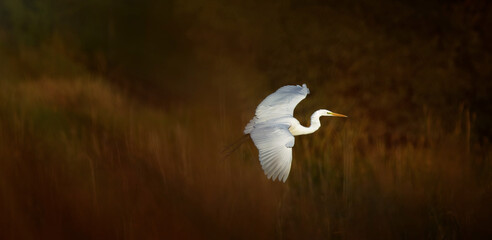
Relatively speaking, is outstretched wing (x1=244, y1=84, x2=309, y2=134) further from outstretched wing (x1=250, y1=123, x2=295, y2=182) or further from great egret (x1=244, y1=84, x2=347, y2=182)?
outstretched wing (x1=250, y1=123, x2=295, y2=182)

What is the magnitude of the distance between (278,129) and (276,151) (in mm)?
94

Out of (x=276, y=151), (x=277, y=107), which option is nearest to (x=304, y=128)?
(x=277, y=107)

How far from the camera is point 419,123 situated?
6.84ft

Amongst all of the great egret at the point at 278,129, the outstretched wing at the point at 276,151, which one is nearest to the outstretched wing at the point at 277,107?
the great egret at the point at 278,129

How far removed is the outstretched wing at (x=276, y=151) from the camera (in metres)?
1.36

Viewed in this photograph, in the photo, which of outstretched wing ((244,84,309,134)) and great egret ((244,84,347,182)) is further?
outstretched wing ((244,84,309,134))

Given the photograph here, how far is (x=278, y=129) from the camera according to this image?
147 centimetres

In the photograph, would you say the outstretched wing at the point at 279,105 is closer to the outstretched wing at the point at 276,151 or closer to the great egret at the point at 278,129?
the great egret at the point at 278,129

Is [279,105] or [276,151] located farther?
[279,105]

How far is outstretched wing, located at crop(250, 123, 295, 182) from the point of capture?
136cm

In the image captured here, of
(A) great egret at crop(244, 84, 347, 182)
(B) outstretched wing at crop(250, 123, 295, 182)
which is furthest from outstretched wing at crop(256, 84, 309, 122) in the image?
(B) outstretched wing at crop(250, 123, 295, 182)

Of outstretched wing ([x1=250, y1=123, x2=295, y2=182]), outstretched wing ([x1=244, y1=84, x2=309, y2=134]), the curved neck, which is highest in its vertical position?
outstretched wing ([x1=244, y1=84, x2=309, y2=134])

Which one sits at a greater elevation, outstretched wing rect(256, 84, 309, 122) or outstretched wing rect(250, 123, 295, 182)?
outstretched wing rect(256, 84, 309, 122)

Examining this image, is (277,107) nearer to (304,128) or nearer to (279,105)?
(279,105)
